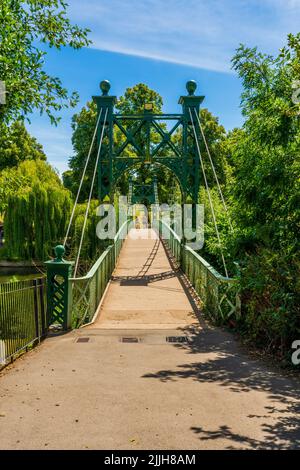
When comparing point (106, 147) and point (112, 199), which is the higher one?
point (106, 147)

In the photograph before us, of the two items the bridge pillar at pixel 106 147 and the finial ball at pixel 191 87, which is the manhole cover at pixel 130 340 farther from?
the finial ball at pixel 191 87

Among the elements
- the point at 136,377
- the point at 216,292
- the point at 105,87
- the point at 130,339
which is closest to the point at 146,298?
the point at 216,292

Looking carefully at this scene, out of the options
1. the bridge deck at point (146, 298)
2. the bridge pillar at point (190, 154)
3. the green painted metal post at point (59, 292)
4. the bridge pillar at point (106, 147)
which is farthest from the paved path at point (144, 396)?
the bridge pillar at point (190, 154)

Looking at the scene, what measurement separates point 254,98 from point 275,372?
596 cm

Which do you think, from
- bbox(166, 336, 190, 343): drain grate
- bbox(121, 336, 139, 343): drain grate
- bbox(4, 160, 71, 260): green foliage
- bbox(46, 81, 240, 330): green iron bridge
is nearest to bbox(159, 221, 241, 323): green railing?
bbox(46, 81, 240, 330): green iron bridge

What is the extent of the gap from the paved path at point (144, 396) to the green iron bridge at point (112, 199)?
89 cm

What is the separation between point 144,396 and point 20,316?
10.2 feet

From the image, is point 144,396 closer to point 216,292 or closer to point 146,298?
point 216,292

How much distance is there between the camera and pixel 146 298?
500 inches

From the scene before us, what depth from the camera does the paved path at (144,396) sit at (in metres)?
3.93

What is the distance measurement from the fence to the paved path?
232 mm

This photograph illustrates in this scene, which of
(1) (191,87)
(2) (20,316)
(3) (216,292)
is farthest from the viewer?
(1) (191,87)

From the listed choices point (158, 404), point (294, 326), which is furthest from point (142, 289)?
point (158, 404)
